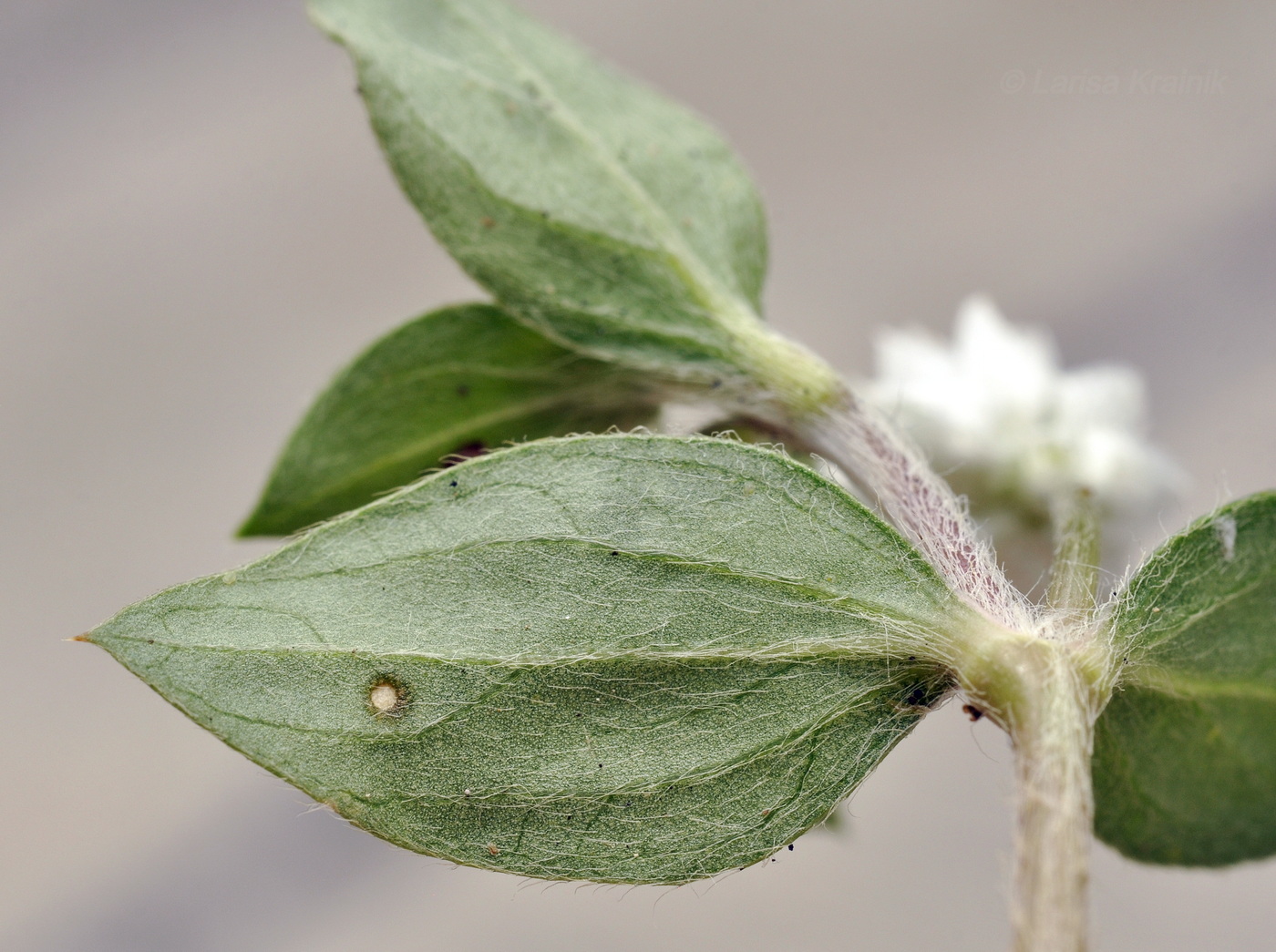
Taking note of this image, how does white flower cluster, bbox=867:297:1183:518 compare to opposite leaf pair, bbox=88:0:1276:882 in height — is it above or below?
above

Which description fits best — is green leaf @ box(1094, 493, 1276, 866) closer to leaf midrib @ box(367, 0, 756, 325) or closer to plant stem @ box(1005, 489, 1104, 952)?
plant stem @ box(1005, 489, 1104, 952)

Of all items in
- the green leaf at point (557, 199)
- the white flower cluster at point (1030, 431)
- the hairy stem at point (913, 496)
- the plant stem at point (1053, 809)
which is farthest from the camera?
the white flower cluster at point (1030, 431)

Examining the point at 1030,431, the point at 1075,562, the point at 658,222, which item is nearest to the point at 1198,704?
the point at 1075,562

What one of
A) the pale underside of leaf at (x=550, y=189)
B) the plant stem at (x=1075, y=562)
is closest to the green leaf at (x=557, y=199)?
the pale underside of leaf at (x=550, y=189)

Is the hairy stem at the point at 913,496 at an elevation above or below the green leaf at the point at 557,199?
below

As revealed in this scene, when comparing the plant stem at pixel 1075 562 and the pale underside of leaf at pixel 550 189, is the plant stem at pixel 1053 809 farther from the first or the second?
the pale underside of leaf at pixel 550 189

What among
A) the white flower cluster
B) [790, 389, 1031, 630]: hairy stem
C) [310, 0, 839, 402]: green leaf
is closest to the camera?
[790, 389, 1031, 630]: hairy stem

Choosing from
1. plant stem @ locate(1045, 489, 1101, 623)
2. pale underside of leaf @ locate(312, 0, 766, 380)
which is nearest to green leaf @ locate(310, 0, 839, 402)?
pale underside of leaf @ locate(312, 0, 766, 380)
